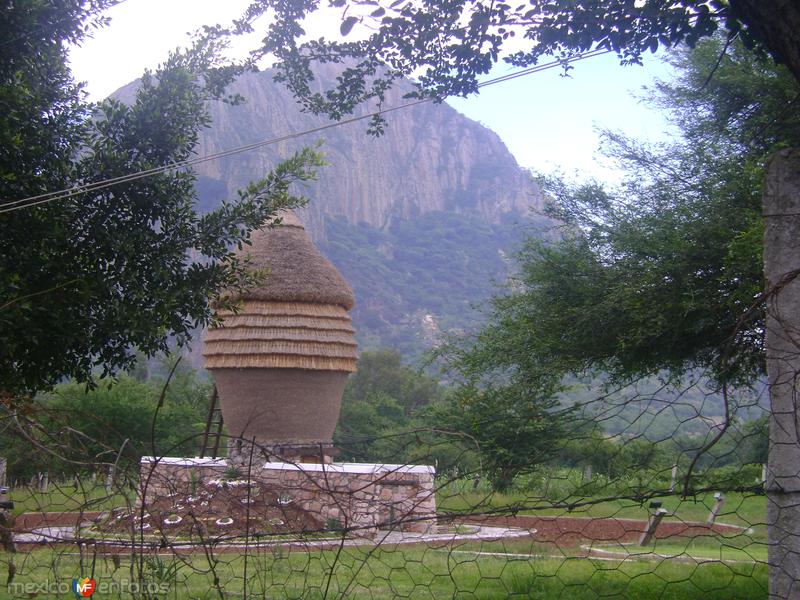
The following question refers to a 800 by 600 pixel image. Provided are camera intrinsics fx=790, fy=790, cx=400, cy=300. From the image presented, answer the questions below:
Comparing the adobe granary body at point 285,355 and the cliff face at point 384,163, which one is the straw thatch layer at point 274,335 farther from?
the cliff face at point 384,163

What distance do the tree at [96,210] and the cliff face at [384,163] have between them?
8038 centimetres

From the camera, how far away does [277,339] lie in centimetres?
1498

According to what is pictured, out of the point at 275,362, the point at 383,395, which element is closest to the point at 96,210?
the point at 275,362

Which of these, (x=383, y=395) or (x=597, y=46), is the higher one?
(x=597, y=46)

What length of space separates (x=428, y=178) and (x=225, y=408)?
10291 cm

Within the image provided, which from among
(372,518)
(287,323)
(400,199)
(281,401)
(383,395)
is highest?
(400,199)

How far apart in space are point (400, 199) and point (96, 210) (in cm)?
10735

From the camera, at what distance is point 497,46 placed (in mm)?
5398

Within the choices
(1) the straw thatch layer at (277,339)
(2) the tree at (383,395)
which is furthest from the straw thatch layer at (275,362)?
(2) the tree at (383,395)

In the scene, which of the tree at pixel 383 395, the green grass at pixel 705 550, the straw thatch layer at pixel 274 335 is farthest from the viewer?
the tree at pixel 383 395

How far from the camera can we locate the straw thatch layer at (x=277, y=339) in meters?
14.9

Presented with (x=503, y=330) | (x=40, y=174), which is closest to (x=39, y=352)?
(x=40, y=174)

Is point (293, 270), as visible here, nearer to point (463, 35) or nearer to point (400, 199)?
point (463, 35)

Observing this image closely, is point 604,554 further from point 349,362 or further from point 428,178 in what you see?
point 428,178
